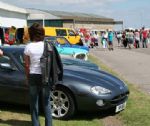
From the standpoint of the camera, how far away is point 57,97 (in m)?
7.91

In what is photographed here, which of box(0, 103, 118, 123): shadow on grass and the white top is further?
box(0, 103, 118, 123): shadow on grass

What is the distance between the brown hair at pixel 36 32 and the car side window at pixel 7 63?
1.99m

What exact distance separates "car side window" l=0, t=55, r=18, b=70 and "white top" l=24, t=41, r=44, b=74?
6.11ft

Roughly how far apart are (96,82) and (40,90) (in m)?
1.70

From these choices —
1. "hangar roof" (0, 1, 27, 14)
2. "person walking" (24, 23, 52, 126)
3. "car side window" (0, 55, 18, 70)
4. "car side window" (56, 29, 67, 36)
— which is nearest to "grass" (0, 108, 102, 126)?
"car side window" (0, 55, 18, 70)

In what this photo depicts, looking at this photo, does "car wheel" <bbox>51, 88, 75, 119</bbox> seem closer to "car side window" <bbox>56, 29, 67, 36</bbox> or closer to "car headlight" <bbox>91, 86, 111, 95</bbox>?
"car headlight" <bbox>91, 86, 111, 95</bbox>

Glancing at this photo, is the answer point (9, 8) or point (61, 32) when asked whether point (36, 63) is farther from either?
point (9, 8)

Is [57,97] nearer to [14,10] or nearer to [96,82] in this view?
[96,82]

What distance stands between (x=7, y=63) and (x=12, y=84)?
0.54 m

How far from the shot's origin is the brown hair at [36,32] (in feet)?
20.9

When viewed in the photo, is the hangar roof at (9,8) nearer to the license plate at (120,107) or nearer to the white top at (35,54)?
the license plate at (120,107)

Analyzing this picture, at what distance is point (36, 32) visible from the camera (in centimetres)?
640

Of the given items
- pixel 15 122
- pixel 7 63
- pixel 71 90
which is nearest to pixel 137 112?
pixel 71 90

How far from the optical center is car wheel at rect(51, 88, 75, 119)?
7.80 metres
